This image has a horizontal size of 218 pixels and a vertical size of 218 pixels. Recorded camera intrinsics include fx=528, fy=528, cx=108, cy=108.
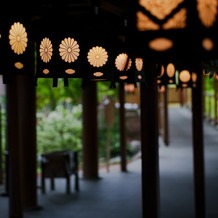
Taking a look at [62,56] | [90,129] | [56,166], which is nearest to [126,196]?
[56,166]

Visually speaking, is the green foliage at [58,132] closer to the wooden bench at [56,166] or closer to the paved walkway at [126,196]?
the paved walkway at [126,196]

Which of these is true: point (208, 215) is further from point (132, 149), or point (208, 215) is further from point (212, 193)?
point (132, 149)

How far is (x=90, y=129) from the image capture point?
13055 mm

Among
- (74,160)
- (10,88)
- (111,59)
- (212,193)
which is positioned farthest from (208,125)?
(111,59)

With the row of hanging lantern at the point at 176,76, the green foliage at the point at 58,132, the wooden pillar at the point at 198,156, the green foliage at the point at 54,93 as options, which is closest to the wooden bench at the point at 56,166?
the row of hanging lantern at the point at 176,76

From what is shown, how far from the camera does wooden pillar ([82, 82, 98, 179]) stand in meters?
13.0

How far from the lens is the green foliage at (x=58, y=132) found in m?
17.4

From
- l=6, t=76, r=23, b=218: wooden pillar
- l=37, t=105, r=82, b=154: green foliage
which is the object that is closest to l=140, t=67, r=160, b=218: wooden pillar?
l=6, t=76, r=23, b=218: wooden pillar

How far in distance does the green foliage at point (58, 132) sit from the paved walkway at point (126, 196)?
282cm

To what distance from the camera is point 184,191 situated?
35.4 ft

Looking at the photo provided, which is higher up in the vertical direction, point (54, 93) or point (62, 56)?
point (54, 93)

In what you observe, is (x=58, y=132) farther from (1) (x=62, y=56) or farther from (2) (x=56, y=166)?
(1) (x=62, y=56)

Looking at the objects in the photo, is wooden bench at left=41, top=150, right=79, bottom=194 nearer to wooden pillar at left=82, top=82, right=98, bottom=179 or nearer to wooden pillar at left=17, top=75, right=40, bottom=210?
wooden pillar at left=17, top=75, right=40, bottom=210

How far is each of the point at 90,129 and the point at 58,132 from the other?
15.2 feet
